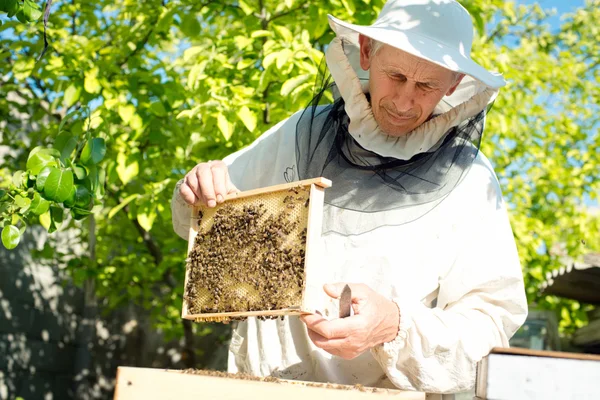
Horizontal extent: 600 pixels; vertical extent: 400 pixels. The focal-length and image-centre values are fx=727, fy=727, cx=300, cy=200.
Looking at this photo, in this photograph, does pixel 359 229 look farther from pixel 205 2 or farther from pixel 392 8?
pixel 205 2

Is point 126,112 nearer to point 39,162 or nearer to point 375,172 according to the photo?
point 39,162

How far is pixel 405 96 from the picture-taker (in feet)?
7.14

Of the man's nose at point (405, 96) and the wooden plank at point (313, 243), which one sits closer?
the wooden plank at point (313, 243)

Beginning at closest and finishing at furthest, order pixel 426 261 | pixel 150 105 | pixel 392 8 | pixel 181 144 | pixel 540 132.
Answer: pixel 426 261 < pixel 392 8 < pixel 150 105 < pixel 181 144 < pixel 540 132

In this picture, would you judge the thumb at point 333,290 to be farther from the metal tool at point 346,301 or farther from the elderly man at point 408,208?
the elderly man at point 408,208

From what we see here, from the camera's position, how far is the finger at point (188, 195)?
7.30 ft

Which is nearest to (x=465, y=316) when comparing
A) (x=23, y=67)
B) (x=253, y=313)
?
(x=253, y=313)

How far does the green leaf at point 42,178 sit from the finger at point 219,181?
0.51 metres

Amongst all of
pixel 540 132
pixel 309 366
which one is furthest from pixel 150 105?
pixel 540 132

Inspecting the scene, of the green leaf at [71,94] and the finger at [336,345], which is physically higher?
the green leaf at [71,94]

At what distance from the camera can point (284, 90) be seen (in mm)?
3457

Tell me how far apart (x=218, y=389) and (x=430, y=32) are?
1238mm

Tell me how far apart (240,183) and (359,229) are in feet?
1.72

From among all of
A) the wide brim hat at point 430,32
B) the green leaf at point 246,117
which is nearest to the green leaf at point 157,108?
the green leaf at point 246,117
